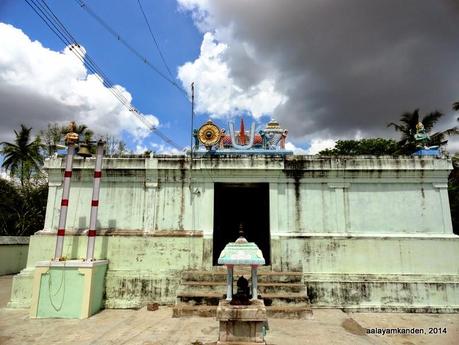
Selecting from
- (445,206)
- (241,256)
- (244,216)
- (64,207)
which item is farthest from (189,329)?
(445,206)

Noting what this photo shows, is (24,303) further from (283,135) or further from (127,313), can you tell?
(283,135)

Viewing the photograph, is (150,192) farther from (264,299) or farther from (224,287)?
(264,299)

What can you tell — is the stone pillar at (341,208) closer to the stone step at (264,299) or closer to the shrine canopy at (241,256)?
the stone step at (264,299)

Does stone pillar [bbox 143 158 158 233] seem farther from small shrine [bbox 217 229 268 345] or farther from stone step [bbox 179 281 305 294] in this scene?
small shrine [bbox 217 229 268 345]

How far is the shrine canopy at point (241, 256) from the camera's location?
706 centimetres

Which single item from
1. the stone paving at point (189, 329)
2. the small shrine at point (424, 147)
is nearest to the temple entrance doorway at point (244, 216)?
the stone paving at point (189, 329)

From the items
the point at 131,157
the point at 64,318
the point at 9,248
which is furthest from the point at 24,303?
the point at 9,248

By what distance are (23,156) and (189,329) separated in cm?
2798

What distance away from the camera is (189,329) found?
8633 millimetres

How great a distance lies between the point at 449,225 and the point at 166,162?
10.7 metres

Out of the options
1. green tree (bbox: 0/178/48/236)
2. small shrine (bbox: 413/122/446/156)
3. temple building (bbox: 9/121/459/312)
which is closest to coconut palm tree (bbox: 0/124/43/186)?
green tree (bbox: 0/178/48/236)

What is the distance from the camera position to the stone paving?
7.90 metres

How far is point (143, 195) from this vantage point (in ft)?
41.6

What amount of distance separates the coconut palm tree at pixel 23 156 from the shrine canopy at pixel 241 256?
1139 inches
